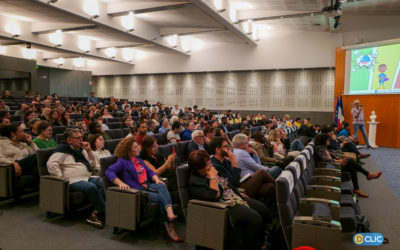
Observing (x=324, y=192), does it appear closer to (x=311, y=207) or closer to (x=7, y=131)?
(x=311, y=207)

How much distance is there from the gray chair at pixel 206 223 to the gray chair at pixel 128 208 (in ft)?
1.55

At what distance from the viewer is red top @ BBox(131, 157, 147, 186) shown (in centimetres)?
321

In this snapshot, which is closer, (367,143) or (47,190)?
(47,190)

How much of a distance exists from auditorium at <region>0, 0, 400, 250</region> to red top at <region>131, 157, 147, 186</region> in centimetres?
2

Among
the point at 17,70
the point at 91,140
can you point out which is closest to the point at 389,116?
the point at 91,140

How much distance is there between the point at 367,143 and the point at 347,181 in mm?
6493

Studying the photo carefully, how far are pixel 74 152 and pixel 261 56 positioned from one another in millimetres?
12675

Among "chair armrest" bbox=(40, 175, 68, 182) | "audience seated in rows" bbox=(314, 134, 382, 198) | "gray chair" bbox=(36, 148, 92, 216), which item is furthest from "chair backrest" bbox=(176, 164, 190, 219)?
"audience seated in rows" bbox=(314, 134, 382, 198)

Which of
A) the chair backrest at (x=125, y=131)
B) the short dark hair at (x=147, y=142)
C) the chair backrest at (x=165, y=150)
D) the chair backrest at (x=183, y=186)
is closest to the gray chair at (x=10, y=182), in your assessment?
the short dark hair at (x=147, y=142)

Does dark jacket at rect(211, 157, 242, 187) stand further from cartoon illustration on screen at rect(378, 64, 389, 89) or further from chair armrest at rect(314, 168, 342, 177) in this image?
cartoon illustration on screen at rect(378, 64, 389, 89)

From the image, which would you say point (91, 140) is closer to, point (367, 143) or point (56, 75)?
point (367, 143)

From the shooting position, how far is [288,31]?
1398 centimetres

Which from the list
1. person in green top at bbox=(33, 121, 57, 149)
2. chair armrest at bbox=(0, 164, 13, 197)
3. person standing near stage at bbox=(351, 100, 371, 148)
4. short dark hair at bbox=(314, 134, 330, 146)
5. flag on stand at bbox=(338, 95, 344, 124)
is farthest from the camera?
flag on stand at bbox=(338, 95, 344, 124)

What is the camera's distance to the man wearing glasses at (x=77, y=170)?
10.5 feet
